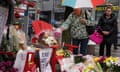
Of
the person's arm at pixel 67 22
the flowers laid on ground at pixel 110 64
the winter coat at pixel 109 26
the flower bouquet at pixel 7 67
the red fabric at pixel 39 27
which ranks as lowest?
the winter coat at pixel 109 26

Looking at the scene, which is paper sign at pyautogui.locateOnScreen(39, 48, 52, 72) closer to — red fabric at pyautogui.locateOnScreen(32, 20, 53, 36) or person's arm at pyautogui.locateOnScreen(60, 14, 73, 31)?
red fabric at pyautogui.locateOnScreen(32, 20, 53, 36)

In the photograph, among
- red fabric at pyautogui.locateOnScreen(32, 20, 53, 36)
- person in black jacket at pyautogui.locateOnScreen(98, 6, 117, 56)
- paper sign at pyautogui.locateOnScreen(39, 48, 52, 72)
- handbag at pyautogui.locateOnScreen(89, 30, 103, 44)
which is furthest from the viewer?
handbag at pyautogui.locateOnScreen(89, 30, 103, 44)

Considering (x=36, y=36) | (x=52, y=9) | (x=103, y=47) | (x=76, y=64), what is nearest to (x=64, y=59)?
(x=76, y=64)

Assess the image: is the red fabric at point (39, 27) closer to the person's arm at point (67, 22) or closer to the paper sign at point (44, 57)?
the paper sign at point (44, 57)

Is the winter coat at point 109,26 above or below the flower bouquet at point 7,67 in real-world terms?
below

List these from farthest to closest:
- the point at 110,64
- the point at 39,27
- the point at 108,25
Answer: the point at 108,25 → the point at 110,64 → the point at 39,27

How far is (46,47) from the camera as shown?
152 inches

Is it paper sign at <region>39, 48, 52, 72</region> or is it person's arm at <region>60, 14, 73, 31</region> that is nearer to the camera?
paper sign at <region>39, 48, 52, 72</region>

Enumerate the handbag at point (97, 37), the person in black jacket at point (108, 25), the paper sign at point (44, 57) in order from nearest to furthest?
the paper sign at point (44, 57)
the person in black jacket at point (108, 25)
the handbag at point (97, 37)

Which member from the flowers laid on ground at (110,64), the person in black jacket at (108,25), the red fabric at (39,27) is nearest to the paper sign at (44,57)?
the red fabric at (39,27)

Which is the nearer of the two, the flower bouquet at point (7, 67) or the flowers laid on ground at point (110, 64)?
the flower bouquet at point (7, 67)

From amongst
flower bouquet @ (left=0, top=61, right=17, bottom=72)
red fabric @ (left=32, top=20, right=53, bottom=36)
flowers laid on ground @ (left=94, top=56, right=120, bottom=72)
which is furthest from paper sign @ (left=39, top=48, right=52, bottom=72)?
flowers laid on ground @ (left=94, top=56, right=120, bottom=72)

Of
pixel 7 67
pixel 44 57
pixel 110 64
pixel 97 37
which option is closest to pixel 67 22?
pixel 97 37

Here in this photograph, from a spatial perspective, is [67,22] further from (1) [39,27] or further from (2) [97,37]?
(1) [39,27]
